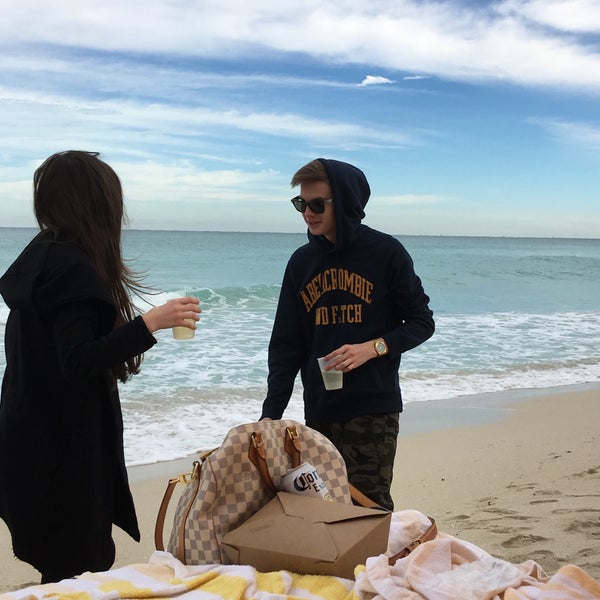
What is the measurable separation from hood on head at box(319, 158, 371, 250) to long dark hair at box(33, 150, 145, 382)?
2.96 ft

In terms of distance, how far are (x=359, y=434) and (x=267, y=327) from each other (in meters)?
11.1

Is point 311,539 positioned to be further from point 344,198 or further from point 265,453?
point 344,198

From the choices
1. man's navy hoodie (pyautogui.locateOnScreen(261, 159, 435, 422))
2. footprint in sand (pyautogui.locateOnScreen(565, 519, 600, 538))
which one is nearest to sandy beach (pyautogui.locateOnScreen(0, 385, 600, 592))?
footprint in sand (pyautogui.locateOnScreen(565, 519, 600, 538))

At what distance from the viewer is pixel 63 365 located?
2.21 metres

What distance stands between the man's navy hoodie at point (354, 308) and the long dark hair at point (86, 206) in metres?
0.90

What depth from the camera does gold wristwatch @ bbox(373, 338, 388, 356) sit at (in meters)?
2.91

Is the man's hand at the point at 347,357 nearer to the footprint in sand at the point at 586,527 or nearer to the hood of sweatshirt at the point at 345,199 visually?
the hood of sweatshirt at the point at 345,199

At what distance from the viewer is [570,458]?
6.16 metres

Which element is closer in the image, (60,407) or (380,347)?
(60,407)

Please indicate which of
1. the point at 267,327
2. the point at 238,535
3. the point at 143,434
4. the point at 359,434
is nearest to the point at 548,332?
the point at 267,327

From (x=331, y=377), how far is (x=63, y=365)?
1.06 metres

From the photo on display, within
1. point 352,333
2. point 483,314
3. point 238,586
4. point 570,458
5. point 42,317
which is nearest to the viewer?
point 238,586

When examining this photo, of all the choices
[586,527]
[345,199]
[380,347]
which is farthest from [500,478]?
[345,199]

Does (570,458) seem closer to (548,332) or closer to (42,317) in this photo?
(42,317)
